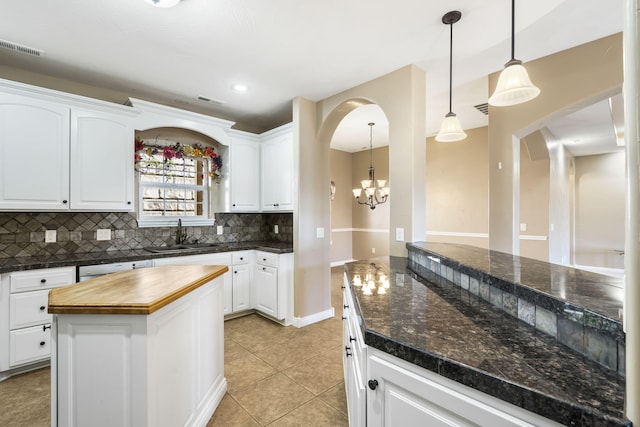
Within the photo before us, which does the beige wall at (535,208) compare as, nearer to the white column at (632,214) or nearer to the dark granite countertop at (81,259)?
the dark granite countertop at (81,259)

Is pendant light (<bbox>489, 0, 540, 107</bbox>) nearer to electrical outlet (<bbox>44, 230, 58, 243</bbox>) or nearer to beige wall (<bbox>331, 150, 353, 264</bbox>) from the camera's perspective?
electrical outlet (<bbox>44, 230, 58, 243</bbox>)

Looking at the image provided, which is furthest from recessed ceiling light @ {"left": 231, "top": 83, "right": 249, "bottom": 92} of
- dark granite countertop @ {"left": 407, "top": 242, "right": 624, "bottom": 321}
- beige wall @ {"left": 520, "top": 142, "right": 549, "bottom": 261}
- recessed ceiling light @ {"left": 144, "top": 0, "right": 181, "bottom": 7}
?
beige wall @ {"left": 520, "top": 142, "right": 549, "bottom": 261}

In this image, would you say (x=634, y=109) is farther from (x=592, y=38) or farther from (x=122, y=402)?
(x=592, y=38)

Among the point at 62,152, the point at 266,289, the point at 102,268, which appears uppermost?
the point at 62,152

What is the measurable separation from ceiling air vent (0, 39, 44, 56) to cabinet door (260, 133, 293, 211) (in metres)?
2.31

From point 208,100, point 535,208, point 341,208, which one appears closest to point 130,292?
point 208,100

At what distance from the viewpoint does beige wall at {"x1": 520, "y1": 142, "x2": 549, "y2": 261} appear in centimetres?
516

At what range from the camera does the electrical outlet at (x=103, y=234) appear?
3061 millimetres

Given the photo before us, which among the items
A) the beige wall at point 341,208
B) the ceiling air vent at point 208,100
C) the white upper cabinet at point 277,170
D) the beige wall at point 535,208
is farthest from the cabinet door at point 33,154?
the beige wall at point 535,208

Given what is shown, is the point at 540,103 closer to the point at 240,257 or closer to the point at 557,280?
the point at 557,280

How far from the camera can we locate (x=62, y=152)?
264 centimetres

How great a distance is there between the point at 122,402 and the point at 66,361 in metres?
0.31

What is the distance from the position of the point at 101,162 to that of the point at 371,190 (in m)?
4.15

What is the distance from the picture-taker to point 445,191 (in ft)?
19.3
